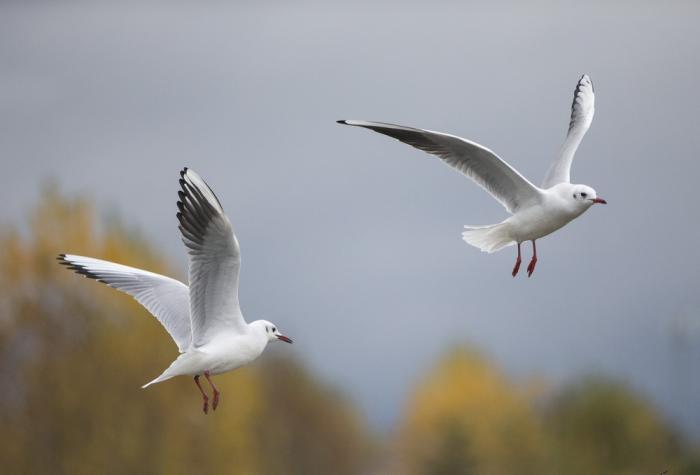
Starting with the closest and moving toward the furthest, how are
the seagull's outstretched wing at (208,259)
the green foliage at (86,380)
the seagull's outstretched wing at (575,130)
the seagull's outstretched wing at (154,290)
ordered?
the seagull's outstretched wing at (208,259) < the seagull's outstretched wing at (154,290) < the seagull's outstretched wing at (575,130) < the green foliage at (86,380)

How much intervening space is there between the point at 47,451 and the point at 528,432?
19.6m

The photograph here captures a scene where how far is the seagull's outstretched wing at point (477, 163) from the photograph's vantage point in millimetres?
11250

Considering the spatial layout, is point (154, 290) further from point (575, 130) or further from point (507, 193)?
point (575, 130)

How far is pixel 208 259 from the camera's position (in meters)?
10.8

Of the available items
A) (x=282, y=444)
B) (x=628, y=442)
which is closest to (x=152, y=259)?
(x=282, y=444)

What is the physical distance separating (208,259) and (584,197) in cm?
326

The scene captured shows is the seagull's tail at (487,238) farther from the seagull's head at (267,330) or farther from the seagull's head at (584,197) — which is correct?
the seagull's head at (267,330)

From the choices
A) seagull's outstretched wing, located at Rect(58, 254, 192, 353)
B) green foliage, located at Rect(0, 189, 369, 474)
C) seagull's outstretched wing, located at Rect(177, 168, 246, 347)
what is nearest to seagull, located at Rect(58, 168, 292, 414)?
seagull's outstretched wing, located at Rect(177, 168, 246, 347)

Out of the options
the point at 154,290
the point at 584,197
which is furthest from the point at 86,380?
the point at 584,197

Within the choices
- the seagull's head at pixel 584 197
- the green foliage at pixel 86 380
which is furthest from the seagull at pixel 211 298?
the green foliage at pixel 86 380

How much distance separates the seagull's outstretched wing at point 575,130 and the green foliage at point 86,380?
12402mm

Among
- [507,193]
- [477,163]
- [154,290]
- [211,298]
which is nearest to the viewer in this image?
[211,298]

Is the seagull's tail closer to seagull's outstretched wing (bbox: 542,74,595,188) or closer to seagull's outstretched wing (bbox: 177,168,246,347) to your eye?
seagull's outstretched wing (bbox: 542,74,595,188)

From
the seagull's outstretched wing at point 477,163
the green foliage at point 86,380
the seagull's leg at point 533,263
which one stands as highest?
the seagull's outstretched wing at point 477,163
